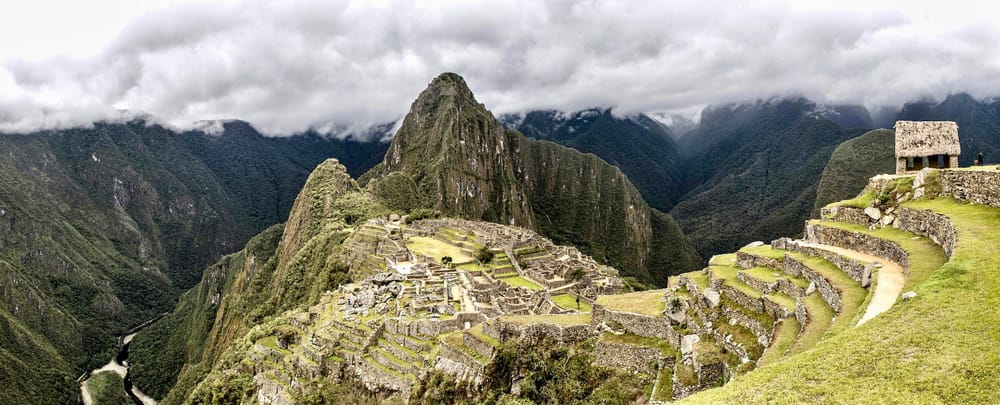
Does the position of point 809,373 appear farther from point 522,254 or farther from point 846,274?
point 522,254

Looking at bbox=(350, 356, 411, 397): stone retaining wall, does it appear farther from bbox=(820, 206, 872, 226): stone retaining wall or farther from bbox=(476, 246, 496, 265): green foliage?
bbox=(476, 246, 496, 265): green foliage

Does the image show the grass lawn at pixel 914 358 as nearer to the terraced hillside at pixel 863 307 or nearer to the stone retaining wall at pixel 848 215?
the terraced hillside at pixel 863 307

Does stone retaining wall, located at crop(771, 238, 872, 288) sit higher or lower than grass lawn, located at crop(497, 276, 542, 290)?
higher

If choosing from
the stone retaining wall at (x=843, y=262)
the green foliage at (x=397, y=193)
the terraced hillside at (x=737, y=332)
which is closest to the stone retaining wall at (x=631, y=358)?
the terraced hillside at (x=737, y=332)

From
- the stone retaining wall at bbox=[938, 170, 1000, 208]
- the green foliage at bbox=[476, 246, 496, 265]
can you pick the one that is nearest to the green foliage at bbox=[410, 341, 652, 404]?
the stone retaining wall at bbox=[938, 170, 1000, 208]

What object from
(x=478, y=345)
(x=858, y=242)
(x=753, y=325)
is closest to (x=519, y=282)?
(x=478, y=345)

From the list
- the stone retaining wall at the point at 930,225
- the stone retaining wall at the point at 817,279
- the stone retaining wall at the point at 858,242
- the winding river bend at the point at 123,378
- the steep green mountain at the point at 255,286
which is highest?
the stone retaining wall at the point at 930,225
